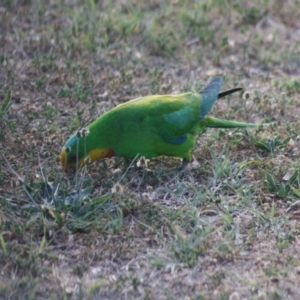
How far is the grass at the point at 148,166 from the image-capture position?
3750 mm

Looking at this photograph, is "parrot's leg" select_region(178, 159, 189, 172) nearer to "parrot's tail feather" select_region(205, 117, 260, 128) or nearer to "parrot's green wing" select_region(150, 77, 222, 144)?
"parrot's green wing" select_region(150, 77, 222, 144)

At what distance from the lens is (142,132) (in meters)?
4.65

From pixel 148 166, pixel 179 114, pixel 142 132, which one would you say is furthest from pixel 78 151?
→ pixel 179 114

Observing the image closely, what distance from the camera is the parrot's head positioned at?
4.46 meters

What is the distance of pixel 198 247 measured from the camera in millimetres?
3930

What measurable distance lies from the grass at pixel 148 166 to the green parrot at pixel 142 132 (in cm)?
14

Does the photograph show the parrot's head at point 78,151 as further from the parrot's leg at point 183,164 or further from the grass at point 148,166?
the parrot's leg at point 183,164

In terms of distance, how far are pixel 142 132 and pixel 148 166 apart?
383mm

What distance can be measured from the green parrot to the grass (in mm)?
143

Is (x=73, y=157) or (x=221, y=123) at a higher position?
(x=73, y=157)

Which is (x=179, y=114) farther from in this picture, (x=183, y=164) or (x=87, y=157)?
(x=87, y=157)

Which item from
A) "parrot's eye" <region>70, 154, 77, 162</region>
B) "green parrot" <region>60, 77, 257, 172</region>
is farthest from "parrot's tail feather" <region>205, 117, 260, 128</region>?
"parrot's eye" <region>70, 154, 77, 162</region>

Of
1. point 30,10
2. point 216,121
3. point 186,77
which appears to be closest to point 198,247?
point 216,121

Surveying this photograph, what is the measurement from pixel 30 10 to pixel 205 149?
3068mm
